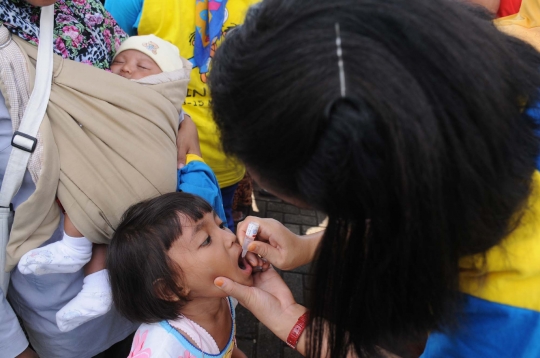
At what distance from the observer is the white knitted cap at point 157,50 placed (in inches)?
80.4

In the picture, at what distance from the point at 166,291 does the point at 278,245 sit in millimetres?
540

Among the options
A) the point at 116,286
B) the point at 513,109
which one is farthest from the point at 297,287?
the point at 513,109

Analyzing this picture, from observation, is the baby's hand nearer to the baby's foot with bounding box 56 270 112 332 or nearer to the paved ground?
the paved ground

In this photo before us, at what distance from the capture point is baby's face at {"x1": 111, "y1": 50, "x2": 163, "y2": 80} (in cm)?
205

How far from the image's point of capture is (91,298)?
1.52 m

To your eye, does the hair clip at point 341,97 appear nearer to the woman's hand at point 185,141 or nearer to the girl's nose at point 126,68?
the woman's hand at point 185,141

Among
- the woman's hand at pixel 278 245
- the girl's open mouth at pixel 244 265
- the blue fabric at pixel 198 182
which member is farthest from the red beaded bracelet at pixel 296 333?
the blue fabric at pixel 198 182

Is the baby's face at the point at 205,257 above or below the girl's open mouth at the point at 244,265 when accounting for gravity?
above

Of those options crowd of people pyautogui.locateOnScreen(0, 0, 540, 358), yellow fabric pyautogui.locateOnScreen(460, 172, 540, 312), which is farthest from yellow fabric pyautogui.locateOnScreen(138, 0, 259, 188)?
yellow fabric pyautogui.locateOnScreen(460, 172, 540, 312)

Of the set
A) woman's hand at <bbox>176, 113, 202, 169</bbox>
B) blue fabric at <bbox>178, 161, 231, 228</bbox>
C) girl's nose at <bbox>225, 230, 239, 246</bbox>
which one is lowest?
girl's nose at <bbox>225, 230, 239, 246</bbox>

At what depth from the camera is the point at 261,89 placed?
785mm

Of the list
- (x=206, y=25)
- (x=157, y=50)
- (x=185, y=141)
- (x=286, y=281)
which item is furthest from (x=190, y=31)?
(x=286, y=281)

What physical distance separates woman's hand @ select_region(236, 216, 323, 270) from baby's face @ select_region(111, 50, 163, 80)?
1.01 m

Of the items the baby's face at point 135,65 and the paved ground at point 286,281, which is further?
the paved ground at point 286,281
